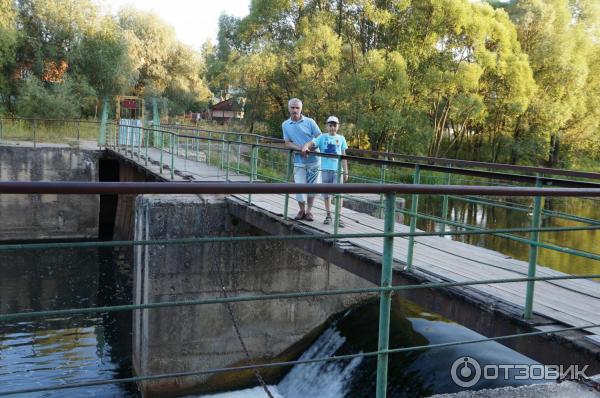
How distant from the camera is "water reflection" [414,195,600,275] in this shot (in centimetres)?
1891

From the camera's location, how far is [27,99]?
30203 millimetres

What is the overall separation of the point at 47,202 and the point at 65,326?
9.55 m

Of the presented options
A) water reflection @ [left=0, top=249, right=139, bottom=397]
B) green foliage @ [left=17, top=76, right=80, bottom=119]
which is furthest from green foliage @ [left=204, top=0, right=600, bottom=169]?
water reflection @ [left=0, top=249, right=139, bottom=397]

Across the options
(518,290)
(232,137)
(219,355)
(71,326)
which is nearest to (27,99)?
(232,137)

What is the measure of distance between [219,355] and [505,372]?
4.50 metres

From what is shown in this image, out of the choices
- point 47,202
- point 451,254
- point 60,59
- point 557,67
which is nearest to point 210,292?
point 451,254

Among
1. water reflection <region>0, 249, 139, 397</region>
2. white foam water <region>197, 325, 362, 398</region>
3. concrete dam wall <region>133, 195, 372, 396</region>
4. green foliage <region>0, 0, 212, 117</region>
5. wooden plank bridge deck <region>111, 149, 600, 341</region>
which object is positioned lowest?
water reflection <region>0, 249, 139, 397</region>

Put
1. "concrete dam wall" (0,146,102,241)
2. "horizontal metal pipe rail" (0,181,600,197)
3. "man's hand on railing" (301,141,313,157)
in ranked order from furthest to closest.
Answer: "concrete dam wall" (0,146,102,241), "man's hand on railing" (301,141,313,157), "horizontal metal pipe rail" (0,181,600,197)

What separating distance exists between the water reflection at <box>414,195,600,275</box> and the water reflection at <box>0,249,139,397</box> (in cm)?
779

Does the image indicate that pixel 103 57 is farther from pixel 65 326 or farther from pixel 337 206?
pixel 337 206

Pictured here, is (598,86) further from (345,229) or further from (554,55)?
(345,229)

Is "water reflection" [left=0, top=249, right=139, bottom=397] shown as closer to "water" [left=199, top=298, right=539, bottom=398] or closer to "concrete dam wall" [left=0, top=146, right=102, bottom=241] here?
"concrete dam wall" [left=0, top=146, right=102, bottom=241]

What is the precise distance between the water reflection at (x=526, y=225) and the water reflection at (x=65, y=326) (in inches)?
307

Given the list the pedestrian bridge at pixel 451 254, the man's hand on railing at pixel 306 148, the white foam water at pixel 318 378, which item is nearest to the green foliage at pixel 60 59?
the pedestrian bridge at pixel 451 254
